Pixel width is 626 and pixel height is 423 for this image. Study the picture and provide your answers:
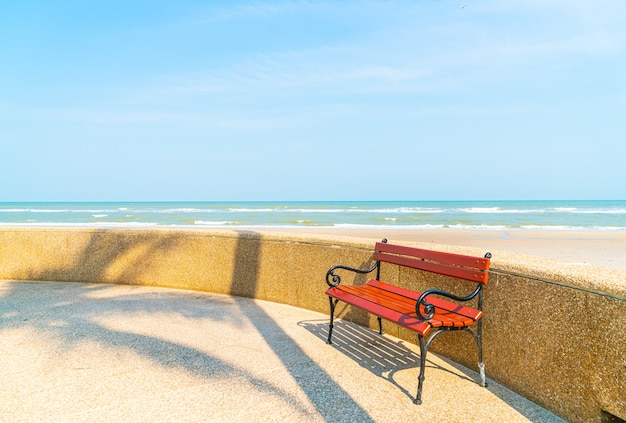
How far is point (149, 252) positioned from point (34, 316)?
183cm

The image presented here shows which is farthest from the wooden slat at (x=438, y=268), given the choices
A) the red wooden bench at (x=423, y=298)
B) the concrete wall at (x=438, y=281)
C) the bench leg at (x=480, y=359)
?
the bench leg at (x=480, y=359)

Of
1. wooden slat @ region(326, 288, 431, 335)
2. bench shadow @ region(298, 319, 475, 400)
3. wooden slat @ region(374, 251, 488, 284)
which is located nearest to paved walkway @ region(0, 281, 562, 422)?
bench shadow @ region(298, 319, 475, 400)

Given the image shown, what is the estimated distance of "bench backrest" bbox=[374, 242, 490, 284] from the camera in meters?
3.23

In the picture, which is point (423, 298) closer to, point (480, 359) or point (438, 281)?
point (480, 359)

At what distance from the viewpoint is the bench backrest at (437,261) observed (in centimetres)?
323

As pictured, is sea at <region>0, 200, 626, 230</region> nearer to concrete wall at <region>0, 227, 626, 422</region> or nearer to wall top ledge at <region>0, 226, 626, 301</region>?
concrete wall at <region>0, 227, 626, 422</region>

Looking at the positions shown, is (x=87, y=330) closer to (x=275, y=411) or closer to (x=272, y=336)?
(x=272, y=336)

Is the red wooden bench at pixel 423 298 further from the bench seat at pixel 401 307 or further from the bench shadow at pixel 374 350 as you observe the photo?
the bench shadow at pixel 374 350

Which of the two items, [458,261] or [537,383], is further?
[458,261]

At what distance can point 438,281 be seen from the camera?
3826 millimetres

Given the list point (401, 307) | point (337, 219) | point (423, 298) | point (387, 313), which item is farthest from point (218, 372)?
point (337, 219)

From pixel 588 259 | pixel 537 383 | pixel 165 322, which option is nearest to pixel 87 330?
pixel 165 322

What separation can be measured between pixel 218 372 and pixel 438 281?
2000 millimetres

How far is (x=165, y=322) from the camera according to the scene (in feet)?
15.3
